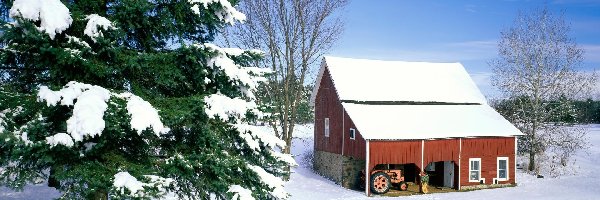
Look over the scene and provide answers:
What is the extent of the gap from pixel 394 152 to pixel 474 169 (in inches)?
209

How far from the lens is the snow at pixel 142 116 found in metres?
6.93

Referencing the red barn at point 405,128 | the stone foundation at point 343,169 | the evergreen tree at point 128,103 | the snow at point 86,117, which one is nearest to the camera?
the snow at point 86,117

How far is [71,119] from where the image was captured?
6.74m

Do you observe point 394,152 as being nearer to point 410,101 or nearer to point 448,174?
point 448,174

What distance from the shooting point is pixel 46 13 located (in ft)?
22.8

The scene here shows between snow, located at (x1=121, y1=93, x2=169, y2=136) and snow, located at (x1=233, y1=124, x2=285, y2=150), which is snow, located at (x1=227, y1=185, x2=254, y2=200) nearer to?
snow, located at (x1=233, y1=124, x2=285, y2=150)

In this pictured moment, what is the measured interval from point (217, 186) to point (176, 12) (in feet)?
10.8

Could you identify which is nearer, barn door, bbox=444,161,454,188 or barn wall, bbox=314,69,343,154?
barn door, bbox=444,161,454,188

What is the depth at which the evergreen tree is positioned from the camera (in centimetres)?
693

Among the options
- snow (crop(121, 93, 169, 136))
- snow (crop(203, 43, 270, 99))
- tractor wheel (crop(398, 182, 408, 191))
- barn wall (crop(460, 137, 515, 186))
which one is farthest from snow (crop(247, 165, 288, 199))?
barn wall (crop(460, 137, 515, 186))

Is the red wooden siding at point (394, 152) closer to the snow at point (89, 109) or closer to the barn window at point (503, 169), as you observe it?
the barn window at point (503, 169)

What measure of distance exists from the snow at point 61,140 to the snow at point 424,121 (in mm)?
16237

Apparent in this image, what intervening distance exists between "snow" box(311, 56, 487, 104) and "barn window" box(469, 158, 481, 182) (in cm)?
411

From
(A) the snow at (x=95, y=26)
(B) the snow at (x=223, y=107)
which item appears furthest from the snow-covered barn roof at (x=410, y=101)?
(A) the snow at (x=95, y=26)
